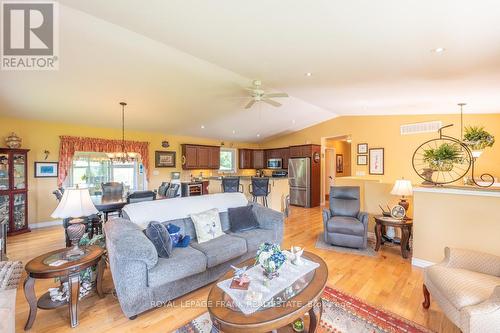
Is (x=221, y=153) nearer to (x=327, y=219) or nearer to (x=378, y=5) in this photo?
(x=327, y=219)

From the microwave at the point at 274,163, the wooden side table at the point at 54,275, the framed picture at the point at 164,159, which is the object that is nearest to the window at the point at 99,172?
the framed picture at the point at 164,159

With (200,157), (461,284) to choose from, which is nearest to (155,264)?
(461,284)

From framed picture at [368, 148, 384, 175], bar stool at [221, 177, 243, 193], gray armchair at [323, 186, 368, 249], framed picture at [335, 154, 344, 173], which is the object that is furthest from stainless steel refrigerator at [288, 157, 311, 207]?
gray armchair at [323, 186, 368, 249]

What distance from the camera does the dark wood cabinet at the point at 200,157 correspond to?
23.1 feet

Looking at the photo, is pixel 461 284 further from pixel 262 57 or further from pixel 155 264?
pixel 262 57

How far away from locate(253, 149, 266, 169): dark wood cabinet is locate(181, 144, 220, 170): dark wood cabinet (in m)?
1.80

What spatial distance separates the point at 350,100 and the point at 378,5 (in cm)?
313

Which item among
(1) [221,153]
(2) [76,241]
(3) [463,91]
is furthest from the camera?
(1) [221,153]

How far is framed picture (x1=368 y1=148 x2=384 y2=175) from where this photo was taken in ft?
19.3

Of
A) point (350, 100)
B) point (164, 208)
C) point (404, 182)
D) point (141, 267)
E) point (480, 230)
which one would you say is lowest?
point (141, 267)

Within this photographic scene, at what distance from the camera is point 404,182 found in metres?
3.64

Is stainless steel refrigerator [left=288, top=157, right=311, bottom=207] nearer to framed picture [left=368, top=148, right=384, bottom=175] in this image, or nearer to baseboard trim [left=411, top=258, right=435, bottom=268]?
framed picture [left=368, top=148, right=384, bottom=175]

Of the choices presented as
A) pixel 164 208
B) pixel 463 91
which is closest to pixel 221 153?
pixel 164 208

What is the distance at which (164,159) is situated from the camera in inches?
264
